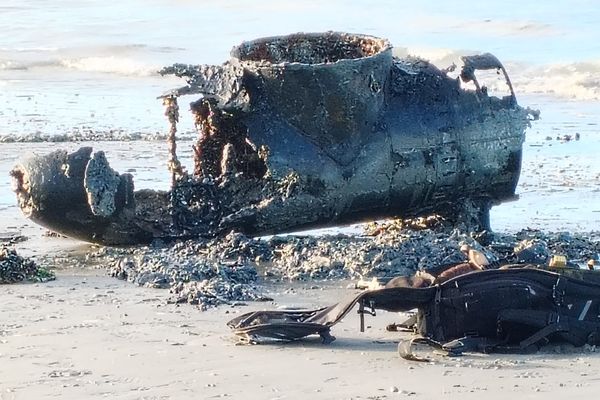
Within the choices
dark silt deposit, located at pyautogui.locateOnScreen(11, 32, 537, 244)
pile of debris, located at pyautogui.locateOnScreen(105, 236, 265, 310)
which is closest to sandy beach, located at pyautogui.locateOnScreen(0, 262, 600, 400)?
pile of debris, located at pyautogui.locateOnScreen(105, 236, 265, 310)

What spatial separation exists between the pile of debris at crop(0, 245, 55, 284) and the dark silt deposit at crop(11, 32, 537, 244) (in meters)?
0.60

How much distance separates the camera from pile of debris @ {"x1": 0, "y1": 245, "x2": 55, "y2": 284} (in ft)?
22.6

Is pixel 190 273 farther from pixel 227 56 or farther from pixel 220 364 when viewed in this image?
pixel 227 56

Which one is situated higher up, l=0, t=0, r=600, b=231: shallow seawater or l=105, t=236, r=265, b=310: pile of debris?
l=0, t=0, r=600, b=231: shallow seawater

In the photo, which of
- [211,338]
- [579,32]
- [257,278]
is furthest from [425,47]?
[211,338]

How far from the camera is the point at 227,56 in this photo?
2039 cm

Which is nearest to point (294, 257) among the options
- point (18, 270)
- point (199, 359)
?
point (18, 270)

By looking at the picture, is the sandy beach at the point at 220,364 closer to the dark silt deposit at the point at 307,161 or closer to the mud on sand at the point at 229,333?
the mud on sand at the point at 229,333

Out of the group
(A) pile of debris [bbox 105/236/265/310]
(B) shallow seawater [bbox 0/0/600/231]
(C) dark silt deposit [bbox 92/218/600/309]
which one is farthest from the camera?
(B) shallow seawater [bbox 0/0/600/231]

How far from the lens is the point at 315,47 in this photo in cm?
861

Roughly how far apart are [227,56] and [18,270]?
13713mm

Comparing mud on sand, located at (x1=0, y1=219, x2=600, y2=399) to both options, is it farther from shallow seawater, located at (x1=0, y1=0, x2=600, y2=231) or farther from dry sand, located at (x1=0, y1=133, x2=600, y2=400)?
shallow seawater, located at (x1=0, y1=0, x2=600, y2=231)

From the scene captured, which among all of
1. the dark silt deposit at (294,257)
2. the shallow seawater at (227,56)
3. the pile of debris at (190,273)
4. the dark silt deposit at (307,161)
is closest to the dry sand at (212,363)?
the pile of debris at (190,273)

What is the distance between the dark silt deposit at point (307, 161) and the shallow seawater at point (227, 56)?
2.68 feet
